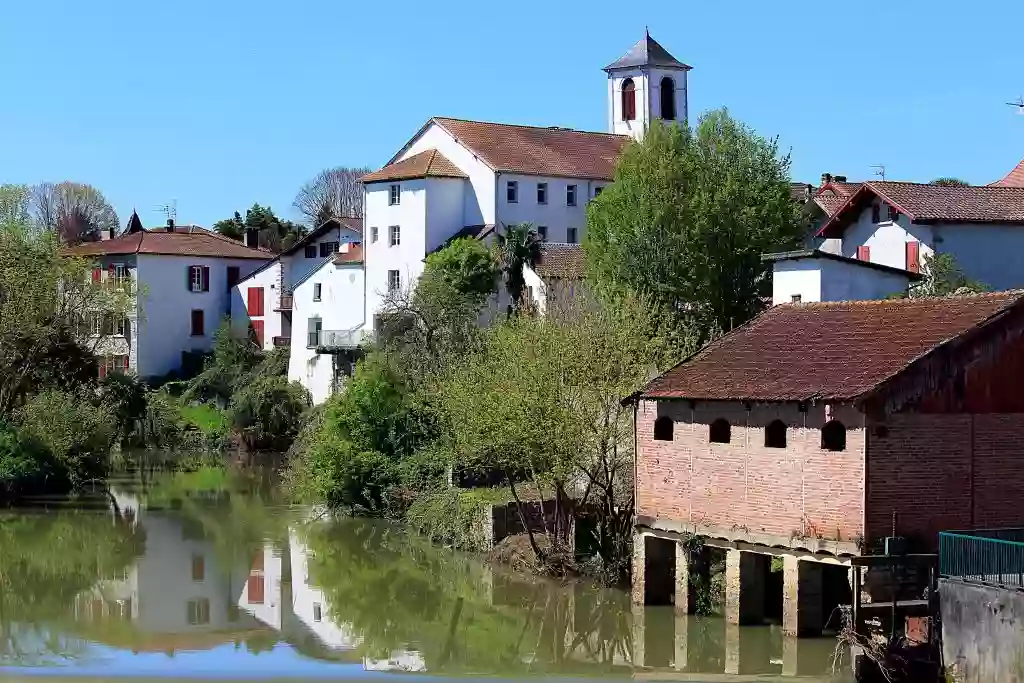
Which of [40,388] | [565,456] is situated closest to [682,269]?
[565,456]

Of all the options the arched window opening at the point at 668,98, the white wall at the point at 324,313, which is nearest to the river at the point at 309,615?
the white wall at the point at 324,313

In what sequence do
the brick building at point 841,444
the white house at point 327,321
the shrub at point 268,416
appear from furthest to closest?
1. the shrub at point 268,416
2. the white house at point 327,321
3. the brick building at point 841,444

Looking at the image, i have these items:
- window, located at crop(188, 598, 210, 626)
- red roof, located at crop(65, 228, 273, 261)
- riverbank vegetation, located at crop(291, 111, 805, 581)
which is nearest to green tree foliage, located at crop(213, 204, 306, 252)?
red roof, located at crop(65, 228, 273, 261)

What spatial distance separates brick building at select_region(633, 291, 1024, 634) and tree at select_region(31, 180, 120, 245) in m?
86.7

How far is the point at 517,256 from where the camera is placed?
63.8m

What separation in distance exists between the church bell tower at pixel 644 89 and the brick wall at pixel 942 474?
55.6 meters

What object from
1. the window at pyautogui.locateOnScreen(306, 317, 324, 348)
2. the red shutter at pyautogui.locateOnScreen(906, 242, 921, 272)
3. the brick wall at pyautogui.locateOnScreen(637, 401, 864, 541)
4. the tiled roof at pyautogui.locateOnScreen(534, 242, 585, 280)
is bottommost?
the brick wall at pyautogui.locateOnScreen(637, 401, 864, 541)

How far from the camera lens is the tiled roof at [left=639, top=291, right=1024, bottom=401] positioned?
Result: 28.0 m

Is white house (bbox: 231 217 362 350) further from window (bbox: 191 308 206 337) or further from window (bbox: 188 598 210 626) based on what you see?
window (bbox: 188 598 210 626)

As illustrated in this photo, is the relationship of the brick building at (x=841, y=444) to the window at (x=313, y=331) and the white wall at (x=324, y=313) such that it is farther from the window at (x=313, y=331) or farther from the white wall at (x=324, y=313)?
the window at (x=313, y=331)

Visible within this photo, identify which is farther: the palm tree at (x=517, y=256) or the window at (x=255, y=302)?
the window at (x=255, y=302)

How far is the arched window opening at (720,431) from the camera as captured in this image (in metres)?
29.8

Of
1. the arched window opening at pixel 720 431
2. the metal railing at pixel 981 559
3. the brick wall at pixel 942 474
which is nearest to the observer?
the metal railing at pixel 981 559

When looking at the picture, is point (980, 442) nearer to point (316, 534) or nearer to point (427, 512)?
point (427, 512)
